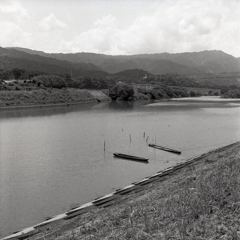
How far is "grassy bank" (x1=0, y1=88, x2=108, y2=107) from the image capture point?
8231cm

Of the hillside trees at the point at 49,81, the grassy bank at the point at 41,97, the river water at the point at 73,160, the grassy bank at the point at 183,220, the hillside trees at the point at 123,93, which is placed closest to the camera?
the grassy bank at the point at 183,220

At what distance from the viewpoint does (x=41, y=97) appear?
9194 cm

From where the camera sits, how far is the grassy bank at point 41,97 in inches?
→ 3241

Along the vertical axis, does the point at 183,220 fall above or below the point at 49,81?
below

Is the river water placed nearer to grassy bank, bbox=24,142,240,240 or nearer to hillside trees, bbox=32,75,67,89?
grassy bank, bbox=24,142,240,240

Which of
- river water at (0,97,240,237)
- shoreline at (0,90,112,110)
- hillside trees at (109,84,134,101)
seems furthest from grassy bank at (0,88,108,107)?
river water at (0,97,240,237)

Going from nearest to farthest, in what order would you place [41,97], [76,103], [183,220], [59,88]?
[183,220], [41,97], [76,103], [59,88]

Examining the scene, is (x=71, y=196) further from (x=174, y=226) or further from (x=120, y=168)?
(x=174, y=226)

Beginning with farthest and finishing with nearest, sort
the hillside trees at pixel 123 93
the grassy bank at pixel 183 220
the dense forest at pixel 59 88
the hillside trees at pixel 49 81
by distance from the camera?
the hillside trees at pixel 123 93 → the hillside trees at pixel 49 81 → the dense forest at pixel 59 88 → the grassy bank at pixel 183 220

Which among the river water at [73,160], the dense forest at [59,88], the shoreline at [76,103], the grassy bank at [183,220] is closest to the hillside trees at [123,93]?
the dense forest at [59,88]

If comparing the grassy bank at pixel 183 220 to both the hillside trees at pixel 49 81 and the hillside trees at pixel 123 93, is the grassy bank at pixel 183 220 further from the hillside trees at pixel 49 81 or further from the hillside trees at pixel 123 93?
the hillside trees at pixel 123 93

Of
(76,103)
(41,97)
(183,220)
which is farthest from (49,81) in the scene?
(183,220)

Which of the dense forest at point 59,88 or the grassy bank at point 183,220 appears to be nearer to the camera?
the grassy bank at point 183,220

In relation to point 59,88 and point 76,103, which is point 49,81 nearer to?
point 59,88
